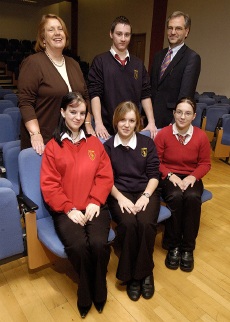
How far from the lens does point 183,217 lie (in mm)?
1909

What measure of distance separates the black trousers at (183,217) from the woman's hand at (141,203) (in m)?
0.25

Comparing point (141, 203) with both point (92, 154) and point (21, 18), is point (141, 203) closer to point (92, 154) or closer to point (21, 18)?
point (92, 154)

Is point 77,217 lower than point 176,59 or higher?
lower

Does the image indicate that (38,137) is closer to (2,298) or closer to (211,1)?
(2,298)

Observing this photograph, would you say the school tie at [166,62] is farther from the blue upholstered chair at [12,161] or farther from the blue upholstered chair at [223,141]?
the blue upholstered chair at [223,141]

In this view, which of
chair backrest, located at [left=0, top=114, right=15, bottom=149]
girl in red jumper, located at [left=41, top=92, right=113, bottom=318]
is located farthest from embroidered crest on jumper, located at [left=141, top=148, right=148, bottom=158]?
chair backrest, located at [left=0, top=114, right=15, bottom=149]

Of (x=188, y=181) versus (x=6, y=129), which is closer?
(x=188, y=181)

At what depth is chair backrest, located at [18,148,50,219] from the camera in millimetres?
1644

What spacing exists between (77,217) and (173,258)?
0.79 m

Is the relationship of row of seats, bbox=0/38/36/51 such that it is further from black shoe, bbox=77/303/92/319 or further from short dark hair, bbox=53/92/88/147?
black shoe, bbox=77/303/92/319

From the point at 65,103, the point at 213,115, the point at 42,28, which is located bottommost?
the point at 213,115

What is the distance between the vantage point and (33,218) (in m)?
1.54

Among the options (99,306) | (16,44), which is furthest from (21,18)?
(99,306)

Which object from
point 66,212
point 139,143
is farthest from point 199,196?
point 66,212
